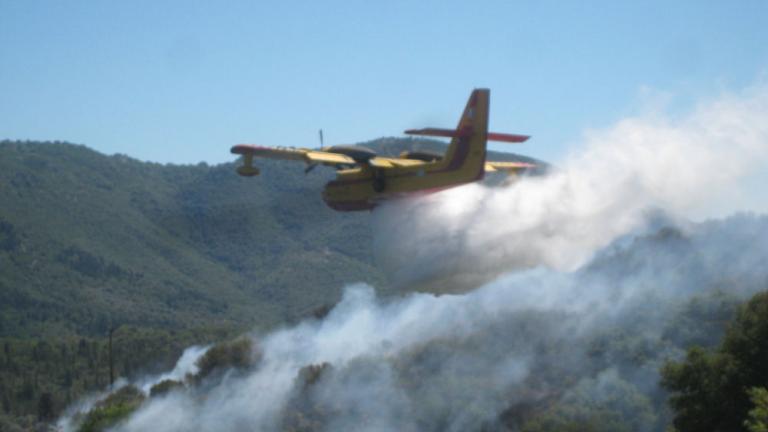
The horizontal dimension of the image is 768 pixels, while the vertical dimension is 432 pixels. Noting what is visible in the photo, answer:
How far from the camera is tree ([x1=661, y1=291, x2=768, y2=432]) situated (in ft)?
109

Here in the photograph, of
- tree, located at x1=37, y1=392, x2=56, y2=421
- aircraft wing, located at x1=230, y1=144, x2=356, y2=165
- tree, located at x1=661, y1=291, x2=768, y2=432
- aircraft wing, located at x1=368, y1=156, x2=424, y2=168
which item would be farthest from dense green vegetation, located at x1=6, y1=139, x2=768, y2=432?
aircraft wing, located at x1=368, y1=156, x2=424, y2=168

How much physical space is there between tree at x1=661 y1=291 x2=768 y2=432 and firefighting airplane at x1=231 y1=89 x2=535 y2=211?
10.6 metres

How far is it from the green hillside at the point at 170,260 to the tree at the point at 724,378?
407 ft

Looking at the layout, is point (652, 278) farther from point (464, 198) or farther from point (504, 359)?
point (464, 198)

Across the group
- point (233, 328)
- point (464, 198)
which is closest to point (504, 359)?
point (464, 198)

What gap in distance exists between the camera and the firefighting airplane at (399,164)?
38844mm

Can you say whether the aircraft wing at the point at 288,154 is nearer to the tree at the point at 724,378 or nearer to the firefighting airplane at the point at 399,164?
the firefighting airplane at the point at 399,164

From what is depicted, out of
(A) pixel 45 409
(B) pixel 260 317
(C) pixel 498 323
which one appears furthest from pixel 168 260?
(C) pixel 498 323

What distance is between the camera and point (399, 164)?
40.2m

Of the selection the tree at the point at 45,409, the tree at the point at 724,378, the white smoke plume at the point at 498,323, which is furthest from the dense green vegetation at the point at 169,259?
the tree at the point at 724,378

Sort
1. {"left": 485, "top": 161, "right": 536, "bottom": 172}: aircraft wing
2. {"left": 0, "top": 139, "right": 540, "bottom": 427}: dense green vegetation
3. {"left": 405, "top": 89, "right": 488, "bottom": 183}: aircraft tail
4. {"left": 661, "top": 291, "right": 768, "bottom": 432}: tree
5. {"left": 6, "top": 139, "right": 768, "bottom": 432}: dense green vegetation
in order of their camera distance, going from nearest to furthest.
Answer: {"left": 661, "top": 291, "right": 768, "bottom": 432}: tree
{"left": 405, "top": 89, "right": 488, "bottom": 183}: aircraft tail
{"left": 6, "top": 139, "right": 768, "bottom": 432}: dense green vegetation
{"left": 485, "top": 161, "right": 536, "bottom": 172}: aircraft wing
{"left": 0, "top": 139, "right": 540, "bottom": 427}: dense green vegetation

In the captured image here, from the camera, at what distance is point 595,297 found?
188 feet

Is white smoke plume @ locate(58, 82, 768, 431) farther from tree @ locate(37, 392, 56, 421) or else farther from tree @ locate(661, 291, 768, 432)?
tree @ locate(37, 392, 56, 421)

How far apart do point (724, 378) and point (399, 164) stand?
48.2ft
